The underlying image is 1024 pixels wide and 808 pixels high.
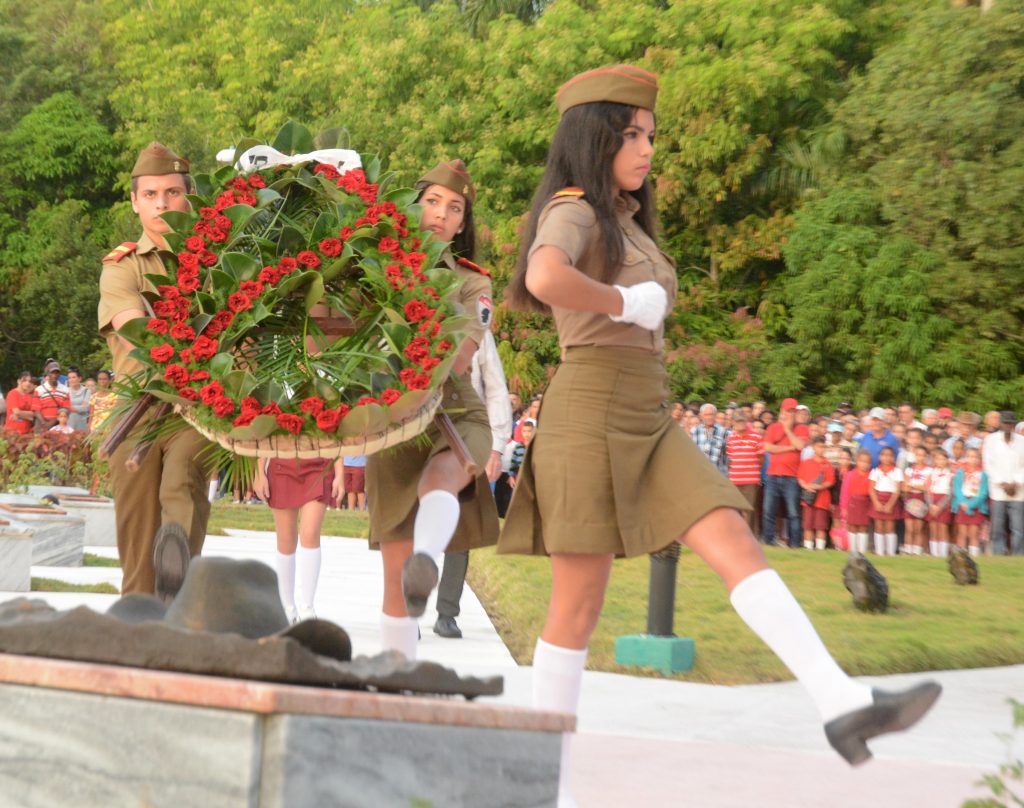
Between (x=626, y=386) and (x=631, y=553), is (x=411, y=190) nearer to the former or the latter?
(x=626, y=386)

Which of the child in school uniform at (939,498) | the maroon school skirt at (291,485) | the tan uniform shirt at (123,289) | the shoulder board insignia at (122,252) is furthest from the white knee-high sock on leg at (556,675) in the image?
the child in school uniform at (939,498)

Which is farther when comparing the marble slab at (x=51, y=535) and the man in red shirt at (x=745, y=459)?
the man in red shirt at (x=745, y=459)

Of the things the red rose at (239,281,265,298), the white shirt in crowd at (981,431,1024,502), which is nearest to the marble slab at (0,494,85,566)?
the red rose at (239,281,265,298)

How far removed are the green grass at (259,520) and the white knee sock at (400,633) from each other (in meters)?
11.1

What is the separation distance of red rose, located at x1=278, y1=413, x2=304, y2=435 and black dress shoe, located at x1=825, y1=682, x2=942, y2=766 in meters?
1.64

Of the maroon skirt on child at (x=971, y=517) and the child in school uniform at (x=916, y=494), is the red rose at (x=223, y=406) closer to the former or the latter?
the child in school uniform at (x=916, y=494)

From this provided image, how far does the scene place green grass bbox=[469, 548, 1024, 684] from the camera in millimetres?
8125

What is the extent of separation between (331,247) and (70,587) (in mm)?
6322

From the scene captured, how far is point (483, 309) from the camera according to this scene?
5.76 m

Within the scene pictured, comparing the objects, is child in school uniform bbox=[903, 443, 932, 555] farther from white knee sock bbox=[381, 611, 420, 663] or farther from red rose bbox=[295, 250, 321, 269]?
red rose bbox=[295, 250, 321, 269]

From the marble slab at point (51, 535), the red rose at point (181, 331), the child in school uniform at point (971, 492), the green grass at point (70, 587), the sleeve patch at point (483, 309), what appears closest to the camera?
the red rose at point (181, 331)

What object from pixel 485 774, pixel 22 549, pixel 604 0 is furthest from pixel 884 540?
pixel 604 0

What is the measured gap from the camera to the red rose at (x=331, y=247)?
4.60 metres

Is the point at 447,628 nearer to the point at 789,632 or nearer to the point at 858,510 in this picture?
the point at 789,632
